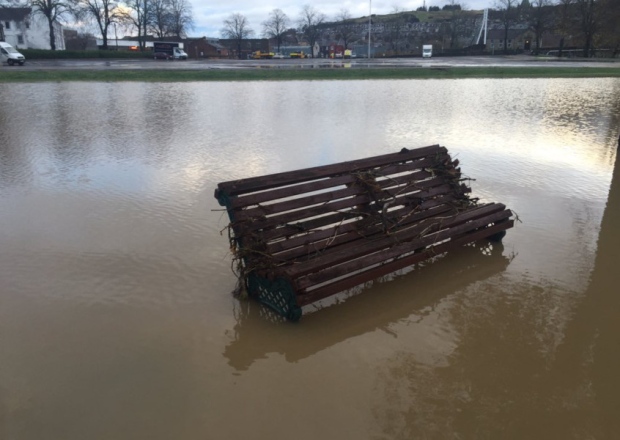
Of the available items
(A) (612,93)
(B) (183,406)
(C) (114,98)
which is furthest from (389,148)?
(A) (612,93)

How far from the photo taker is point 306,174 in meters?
5.54

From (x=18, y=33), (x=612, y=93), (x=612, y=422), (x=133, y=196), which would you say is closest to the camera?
(x=612, y=422)

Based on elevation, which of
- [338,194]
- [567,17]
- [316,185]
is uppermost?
[567,17]

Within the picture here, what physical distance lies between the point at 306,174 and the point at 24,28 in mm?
100964

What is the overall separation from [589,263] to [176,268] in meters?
4.84

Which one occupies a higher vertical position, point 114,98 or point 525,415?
point 114,98

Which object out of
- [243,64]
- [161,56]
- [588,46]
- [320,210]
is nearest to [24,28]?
[161,56]

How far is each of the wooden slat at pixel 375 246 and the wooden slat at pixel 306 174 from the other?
38.7 inches

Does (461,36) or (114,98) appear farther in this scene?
(461,36)

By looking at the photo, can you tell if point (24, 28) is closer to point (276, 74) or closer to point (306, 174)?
point (276, 74)

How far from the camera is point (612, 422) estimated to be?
3.38m

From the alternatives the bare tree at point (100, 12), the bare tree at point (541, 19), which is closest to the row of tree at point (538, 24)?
Result: the bare tree at point (541, 19)

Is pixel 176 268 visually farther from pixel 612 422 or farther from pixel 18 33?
pixel 18 33

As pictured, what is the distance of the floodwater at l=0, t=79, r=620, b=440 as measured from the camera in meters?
3.42
